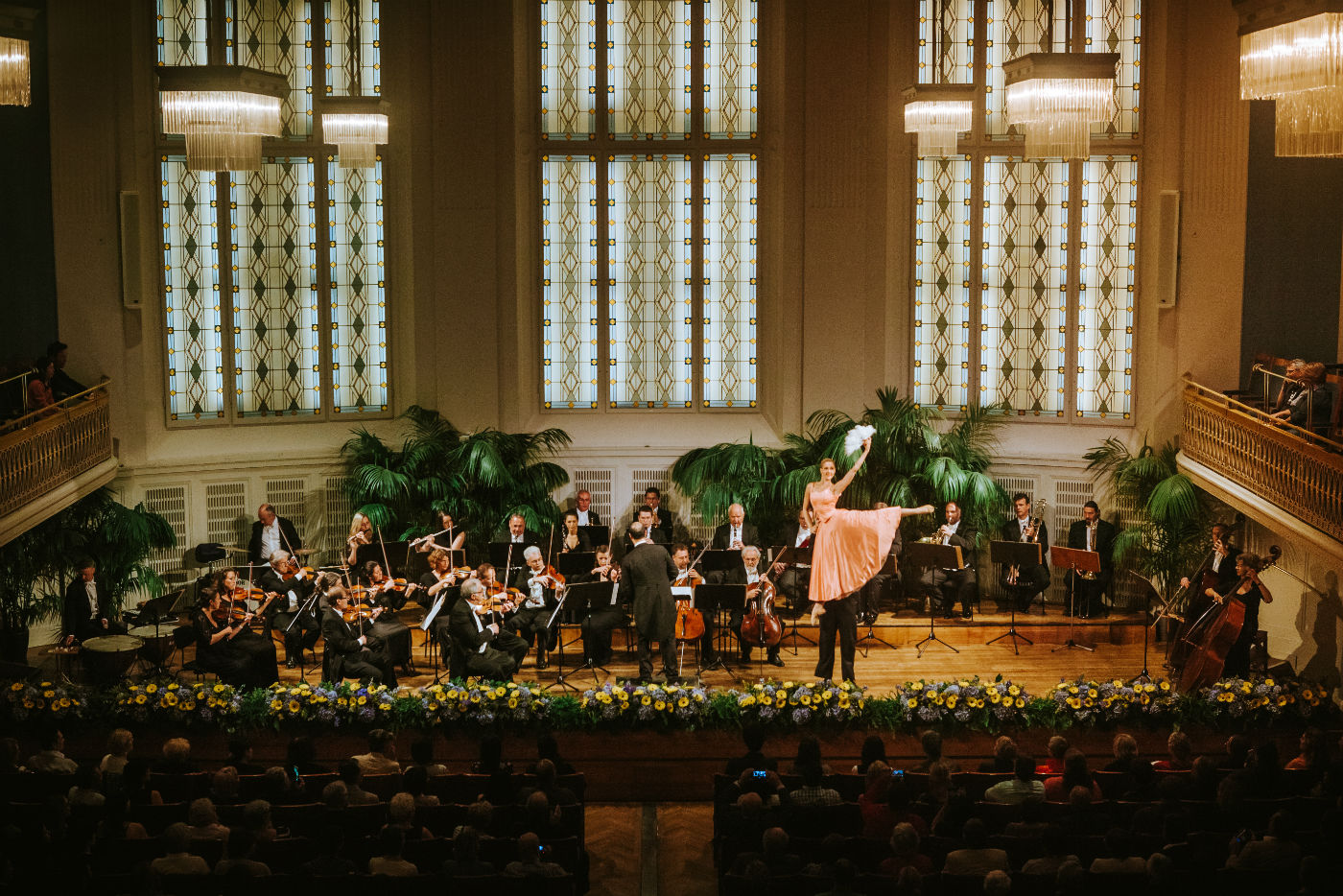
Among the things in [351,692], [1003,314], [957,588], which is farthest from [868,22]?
[351,692]

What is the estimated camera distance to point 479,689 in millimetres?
11039

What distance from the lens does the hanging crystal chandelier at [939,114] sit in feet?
41.0

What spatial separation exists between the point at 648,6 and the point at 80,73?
596cm

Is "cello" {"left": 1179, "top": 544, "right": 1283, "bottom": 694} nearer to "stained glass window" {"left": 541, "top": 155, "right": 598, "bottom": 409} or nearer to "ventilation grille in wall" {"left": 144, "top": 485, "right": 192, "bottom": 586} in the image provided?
"stained glass window" {"left": 541, "top": 155, "right": 598, "bottom": 409}

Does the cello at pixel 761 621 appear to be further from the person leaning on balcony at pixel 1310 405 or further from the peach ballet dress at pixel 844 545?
the person leaning on balcony at pixel 1310 405

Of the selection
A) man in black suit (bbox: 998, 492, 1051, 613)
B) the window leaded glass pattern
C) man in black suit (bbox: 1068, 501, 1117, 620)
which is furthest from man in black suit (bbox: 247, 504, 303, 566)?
man in black suit (bbox: 1068, 501, 1117, 620)

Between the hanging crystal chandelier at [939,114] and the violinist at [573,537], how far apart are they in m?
4.73

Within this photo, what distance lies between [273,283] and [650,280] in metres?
4.14

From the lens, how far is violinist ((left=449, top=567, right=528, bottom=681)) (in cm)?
1167

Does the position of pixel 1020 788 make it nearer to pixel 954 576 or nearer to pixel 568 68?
pixel 954 576

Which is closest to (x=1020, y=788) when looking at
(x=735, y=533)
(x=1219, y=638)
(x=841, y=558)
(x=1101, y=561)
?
(x=841, y=558)

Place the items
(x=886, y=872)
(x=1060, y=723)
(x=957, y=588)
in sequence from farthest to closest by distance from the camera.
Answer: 1. (x=957, y=588)
2. (x=1060, y=723)
3. (x=886, y=872)

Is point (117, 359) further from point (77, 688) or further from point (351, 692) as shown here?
point (351, 692)

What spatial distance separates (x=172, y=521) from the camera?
591 inches
